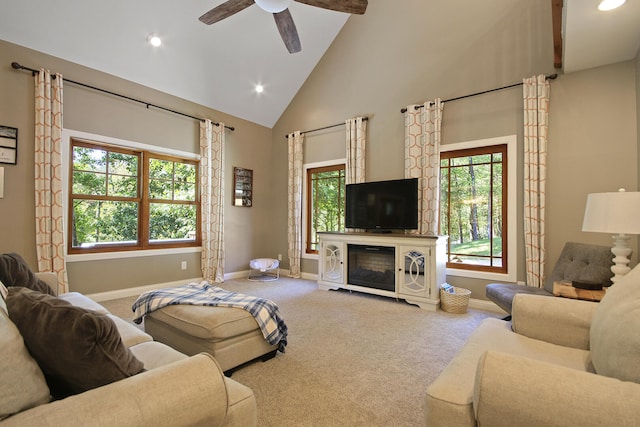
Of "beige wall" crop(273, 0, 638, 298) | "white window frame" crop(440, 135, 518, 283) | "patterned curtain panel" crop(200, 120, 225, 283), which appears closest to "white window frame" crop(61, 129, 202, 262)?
"patterned curtain panel" crop(200, 120, 225, 283)

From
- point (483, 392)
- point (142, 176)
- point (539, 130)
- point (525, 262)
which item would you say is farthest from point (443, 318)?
point (142, 176)

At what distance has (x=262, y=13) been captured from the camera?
4309mm

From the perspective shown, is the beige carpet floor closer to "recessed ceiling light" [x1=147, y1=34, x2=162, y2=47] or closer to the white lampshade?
the white lampshade

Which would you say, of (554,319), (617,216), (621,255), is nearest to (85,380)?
(554,319)

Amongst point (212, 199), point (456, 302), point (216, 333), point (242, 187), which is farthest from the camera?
point (242, 187)

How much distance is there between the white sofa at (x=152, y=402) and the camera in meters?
0.75

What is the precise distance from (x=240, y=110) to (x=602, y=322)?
537cm

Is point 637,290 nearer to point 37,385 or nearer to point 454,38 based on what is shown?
point 37,385

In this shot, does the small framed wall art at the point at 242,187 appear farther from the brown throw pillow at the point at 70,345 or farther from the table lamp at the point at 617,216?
the table lamp at the point at 617,216

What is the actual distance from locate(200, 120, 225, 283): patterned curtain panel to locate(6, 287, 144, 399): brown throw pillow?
4.00 meters

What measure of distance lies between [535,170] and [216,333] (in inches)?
137

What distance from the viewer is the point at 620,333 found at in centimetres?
98

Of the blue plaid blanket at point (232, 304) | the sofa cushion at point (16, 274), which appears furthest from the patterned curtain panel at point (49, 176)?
the blue plaid blanket at point (232, 304)

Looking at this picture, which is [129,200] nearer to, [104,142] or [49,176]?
[104,142]
